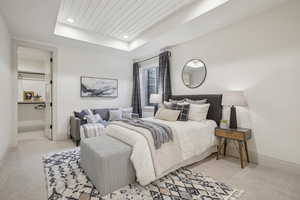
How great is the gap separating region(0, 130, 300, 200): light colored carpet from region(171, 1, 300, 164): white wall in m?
0.42

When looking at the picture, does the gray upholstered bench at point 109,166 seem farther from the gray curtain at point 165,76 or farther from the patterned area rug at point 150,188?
the gray curtain at point 165,76

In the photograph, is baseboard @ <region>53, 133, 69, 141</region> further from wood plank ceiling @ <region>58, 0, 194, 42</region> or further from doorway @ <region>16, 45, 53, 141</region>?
Result: wood plank ceiling @ <region>58, 0, 194, 42</region>

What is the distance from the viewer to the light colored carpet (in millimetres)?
1749

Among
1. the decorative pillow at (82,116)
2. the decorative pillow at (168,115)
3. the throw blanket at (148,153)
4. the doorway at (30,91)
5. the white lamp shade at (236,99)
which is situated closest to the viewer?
the throw blanket at (148,153)

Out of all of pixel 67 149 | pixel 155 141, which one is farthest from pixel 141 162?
pixel 67 149

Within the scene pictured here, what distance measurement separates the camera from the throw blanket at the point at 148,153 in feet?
5.97

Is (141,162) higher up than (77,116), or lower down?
lower down

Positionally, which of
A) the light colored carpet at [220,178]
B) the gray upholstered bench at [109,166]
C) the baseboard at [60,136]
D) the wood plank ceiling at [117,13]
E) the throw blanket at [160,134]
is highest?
the wood plank ceiling at [117,13]

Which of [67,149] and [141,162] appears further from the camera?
[67,149]

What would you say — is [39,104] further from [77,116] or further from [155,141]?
[155,141]

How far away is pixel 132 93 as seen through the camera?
5.51m

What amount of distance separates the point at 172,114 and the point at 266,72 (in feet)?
5.99

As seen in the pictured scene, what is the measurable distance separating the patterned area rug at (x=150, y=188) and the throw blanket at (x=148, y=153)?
137 mm

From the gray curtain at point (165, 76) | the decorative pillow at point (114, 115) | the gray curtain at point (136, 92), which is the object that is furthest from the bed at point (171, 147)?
the gray curtain at point (136, 92)
